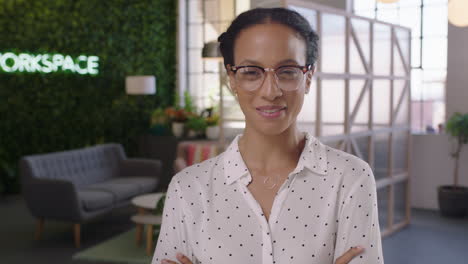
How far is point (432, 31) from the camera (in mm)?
7465

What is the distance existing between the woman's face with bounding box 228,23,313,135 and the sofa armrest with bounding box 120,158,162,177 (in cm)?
618

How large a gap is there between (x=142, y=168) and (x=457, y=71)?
450 cm

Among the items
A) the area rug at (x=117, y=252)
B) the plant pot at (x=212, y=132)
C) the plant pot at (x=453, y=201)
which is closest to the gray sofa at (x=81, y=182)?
the area rug at (x=117, y=252)

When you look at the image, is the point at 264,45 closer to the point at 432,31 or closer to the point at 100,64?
the point at 432,31

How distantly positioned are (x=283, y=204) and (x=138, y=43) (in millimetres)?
8083

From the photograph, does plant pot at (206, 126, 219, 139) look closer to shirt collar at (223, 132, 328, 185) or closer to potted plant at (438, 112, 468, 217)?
potted plant at (438, 112, 468, 217)

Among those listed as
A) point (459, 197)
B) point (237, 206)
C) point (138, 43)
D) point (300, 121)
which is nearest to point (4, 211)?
point (138, 43)

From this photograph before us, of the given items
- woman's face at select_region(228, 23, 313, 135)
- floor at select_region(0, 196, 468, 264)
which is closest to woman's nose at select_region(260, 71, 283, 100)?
woman's face at select_region(228, 23, 313, 135)

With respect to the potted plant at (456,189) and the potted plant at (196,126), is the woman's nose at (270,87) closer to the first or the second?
the potted plant at (456,189)

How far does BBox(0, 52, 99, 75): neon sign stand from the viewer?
8.05 meters

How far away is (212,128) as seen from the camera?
25.8 ft

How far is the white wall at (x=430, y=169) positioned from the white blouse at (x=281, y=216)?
663 cm

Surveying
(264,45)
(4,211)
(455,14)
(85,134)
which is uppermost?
→ (455,14)

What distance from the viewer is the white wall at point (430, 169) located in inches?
291
